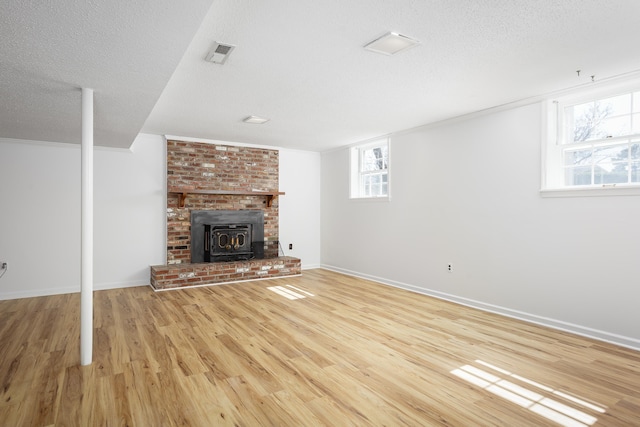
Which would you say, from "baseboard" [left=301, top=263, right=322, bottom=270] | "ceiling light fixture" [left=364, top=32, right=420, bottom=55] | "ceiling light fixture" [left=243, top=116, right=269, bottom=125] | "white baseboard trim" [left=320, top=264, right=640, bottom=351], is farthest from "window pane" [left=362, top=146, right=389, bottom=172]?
"ceiling light fixture" [left=364, top=32, right=420, bottom=55]

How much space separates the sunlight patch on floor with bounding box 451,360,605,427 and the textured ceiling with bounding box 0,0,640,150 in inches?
90.9

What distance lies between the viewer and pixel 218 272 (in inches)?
222

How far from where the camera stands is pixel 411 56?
2.75 m

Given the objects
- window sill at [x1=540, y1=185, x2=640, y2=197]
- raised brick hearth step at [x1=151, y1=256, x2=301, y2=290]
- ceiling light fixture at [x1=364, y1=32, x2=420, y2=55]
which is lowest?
raised brick hearth step at [x1=151, y1=256, x2=301, y2=290]

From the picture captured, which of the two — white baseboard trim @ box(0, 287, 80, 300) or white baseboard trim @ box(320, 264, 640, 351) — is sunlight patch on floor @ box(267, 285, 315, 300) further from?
white baseboard trim @ box(0, 287, 80, 300)

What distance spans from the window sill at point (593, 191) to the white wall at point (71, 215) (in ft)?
17.1

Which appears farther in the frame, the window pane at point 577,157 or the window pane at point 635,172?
the window pane at point 577,157

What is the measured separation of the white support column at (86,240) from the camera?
8.86ft

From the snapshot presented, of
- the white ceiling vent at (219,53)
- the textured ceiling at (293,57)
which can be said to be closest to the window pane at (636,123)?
the textured ceiling at (293,57)

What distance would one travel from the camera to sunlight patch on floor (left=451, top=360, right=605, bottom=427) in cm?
203

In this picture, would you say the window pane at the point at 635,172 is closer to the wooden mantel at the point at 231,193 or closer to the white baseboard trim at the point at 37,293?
the wooden mantel at the point at 231,193

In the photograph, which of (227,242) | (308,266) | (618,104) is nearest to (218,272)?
(227,242)

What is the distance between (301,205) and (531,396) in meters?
5.31

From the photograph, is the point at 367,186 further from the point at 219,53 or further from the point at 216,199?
the point at 219,53
